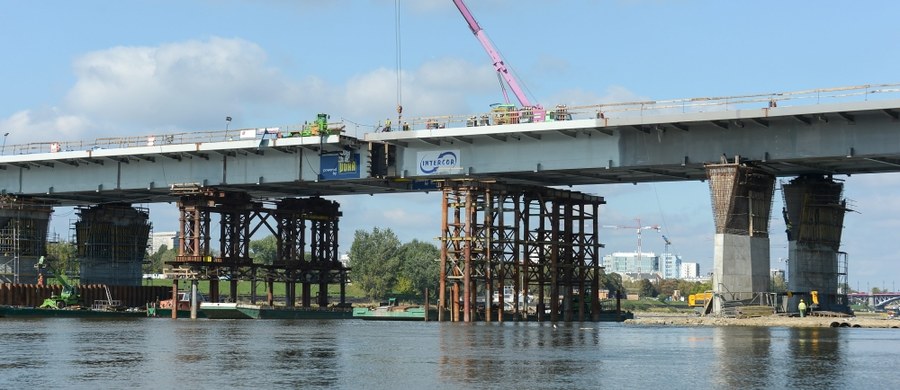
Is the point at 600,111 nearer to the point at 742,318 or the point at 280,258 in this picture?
the point at 742,318

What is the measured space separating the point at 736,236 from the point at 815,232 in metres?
14.5

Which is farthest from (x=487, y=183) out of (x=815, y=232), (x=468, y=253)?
(x=815, y=232)

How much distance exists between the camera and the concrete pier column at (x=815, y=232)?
96.2 meters

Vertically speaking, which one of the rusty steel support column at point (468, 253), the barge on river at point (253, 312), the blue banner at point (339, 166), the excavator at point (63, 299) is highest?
the blue banner at point (339, 166)

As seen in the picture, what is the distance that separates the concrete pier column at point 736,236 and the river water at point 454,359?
4.22 metres

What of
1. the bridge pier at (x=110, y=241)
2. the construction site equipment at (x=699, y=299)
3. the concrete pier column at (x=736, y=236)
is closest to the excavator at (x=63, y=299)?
the bridge pier at (x=110, y=241)

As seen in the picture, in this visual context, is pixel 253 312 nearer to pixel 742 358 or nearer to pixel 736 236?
pixel 736 236

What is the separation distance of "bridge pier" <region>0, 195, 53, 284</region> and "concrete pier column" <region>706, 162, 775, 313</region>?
241 ft

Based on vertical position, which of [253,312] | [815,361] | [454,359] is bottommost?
[253,312]

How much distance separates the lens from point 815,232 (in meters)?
97.3

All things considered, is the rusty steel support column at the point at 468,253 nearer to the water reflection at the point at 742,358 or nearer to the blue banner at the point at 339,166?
the blue banner at the point at 339,166

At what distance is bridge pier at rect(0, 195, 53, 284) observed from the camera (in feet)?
419

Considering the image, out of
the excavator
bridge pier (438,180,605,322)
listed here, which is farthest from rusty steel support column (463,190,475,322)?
the excavator

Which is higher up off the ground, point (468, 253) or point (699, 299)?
point (468, 253)
